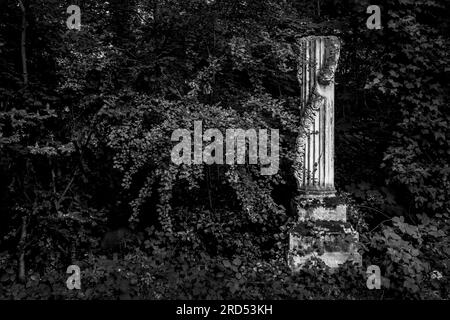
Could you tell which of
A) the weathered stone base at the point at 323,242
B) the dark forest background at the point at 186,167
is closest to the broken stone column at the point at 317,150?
the weathered stone base at the point at 323,242

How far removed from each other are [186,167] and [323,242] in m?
1.82

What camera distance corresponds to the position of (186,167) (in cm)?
432

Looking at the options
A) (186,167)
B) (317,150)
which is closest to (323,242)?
(317,150)

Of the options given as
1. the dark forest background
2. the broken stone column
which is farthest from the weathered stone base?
the dark forest background

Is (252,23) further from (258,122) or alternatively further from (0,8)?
(0,8)

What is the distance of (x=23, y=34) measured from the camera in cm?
424

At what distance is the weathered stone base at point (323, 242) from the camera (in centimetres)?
446

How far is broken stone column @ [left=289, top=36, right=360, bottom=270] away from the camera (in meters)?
4.57

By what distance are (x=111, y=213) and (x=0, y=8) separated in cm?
295

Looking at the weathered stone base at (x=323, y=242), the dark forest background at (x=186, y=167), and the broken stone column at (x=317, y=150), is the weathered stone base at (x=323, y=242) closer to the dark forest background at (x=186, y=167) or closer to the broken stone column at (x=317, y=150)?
the broken stone column at (x=317, y=150)

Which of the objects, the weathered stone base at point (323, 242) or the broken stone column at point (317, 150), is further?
the broken stone column at point (317, 150)

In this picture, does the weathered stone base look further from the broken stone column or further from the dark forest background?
the dark forest background

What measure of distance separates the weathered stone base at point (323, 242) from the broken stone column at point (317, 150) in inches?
0.5
